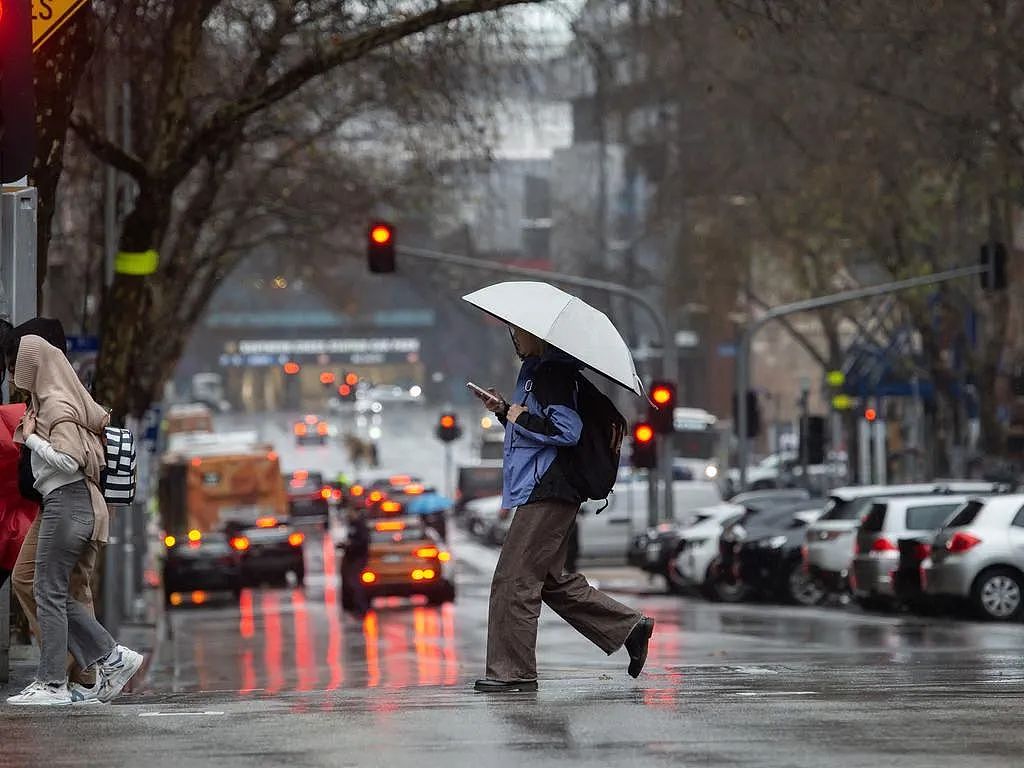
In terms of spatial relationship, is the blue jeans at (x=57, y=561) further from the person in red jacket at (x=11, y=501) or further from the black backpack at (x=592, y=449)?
the black backpack at (x=592, y=449)

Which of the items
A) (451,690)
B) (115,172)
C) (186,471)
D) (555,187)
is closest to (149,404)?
(115,172)

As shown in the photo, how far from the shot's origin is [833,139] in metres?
40.4

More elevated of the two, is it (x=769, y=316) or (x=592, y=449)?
(x=769, y=316)

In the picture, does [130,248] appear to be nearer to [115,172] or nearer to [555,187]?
[115,172]

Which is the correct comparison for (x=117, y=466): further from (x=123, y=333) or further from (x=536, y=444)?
(x=123, y=333)

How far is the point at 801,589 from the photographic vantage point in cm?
3306

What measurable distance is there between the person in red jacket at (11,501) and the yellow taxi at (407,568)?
24970 mm

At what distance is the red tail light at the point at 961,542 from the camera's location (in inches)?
992

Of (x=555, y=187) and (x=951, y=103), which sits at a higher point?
(x=555, y=187)

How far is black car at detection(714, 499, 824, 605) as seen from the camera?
3319 cm

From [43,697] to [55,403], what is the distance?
128 cm

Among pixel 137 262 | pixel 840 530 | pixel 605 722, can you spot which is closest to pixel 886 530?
pixel 840 530

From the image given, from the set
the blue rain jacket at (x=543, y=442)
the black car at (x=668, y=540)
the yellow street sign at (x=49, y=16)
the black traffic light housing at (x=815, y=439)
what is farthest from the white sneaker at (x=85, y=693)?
the black traffic light housing at (x=815, y=439)

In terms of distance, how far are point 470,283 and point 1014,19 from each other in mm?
31796
